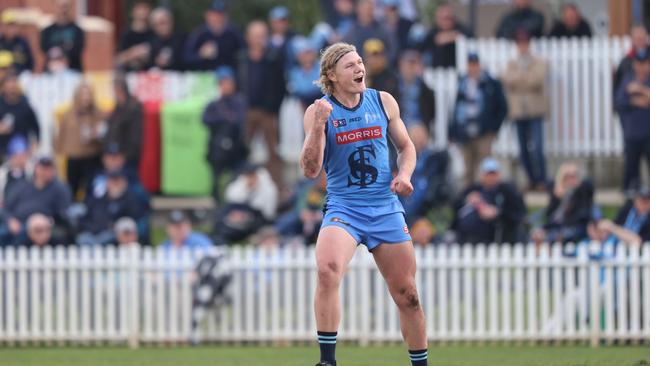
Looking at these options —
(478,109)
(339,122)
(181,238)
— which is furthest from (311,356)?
(478,109)

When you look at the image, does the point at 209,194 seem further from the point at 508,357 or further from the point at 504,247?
the point at 508,357

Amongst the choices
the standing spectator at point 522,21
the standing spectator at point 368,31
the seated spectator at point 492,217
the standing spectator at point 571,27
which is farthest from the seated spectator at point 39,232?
the standing spectator at point 571,27

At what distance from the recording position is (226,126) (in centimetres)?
2042

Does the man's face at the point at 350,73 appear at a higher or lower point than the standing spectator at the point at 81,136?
higher

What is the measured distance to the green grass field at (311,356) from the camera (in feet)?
44.0

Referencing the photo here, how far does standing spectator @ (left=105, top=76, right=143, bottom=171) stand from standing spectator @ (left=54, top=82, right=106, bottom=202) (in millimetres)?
190

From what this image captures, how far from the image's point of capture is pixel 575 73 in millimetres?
21391

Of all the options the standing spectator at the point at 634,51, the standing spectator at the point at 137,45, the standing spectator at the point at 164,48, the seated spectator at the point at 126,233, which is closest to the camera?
the seated spectator at the point at 126,233

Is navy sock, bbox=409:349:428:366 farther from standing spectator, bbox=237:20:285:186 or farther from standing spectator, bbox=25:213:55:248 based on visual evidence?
standing spectator, bbox=237:20:285:186

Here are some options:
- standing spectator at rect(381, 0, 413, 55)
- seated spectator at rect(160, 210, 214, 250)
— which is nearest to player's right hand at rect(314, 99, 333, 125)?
seated spectator at rect(160, 210, 214, 250)

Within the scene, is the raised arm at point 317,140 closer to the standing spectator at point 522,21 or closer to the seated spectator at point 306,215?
the seated spectator at point 306,215

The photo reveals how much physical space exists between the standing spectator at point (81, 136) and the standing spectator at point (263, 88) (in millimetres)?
2083

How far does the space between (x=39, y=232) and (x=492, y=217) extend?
4.93 m

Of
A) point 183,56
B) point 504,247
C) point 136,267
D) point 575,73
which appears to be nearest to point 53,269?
point 136,267
